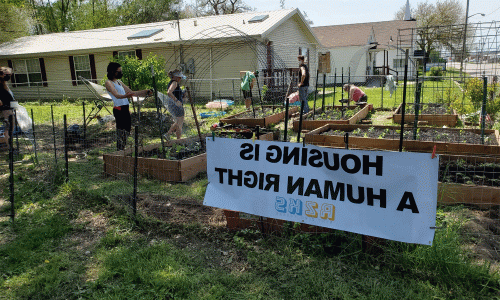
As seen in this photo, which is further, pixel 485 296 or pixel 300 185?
pixel 300 185

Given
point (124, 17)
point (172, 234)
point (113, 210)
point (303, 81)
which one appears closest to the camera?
point (172, 234)

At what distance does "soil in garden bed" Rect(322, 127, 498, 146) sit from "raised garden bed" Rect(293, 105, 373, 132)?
109cm

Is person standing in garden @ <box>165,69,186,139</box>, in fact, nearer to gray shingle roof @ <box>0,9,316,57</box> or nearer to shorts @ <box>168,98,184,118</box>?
shorts @ <box>168,98,184,118</box>

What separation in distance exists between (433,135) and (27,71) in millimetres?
24799

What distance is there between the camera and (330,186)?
3289mm

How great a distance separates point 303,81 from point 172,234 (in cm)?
749

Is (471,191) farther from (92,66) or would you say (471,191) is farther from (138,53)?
(92,66)

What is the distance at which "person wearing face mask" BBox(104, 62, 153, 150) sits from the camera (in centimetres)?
667

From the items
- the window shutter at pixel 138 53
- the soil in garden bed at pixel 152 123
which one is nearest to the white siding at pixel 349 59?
the window shutter at pixel 138 53

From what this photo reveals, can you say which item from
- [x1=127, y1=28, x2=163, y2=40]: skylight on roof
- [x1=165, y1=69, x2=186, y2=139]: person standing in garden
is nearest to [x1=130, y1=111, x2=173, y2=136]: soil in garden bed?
[x1=165, y1=69, x2=186, y2=139]: person standing in garden

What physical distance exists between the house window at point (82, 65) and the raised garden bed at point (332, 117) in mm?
15234

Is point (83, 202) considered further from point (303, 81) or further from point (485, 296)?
point (303, 81)

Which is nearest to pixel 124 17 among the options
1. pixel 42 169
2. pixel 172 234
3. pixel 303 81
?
pixel 303 81

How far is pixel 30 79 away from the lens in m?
23.9
